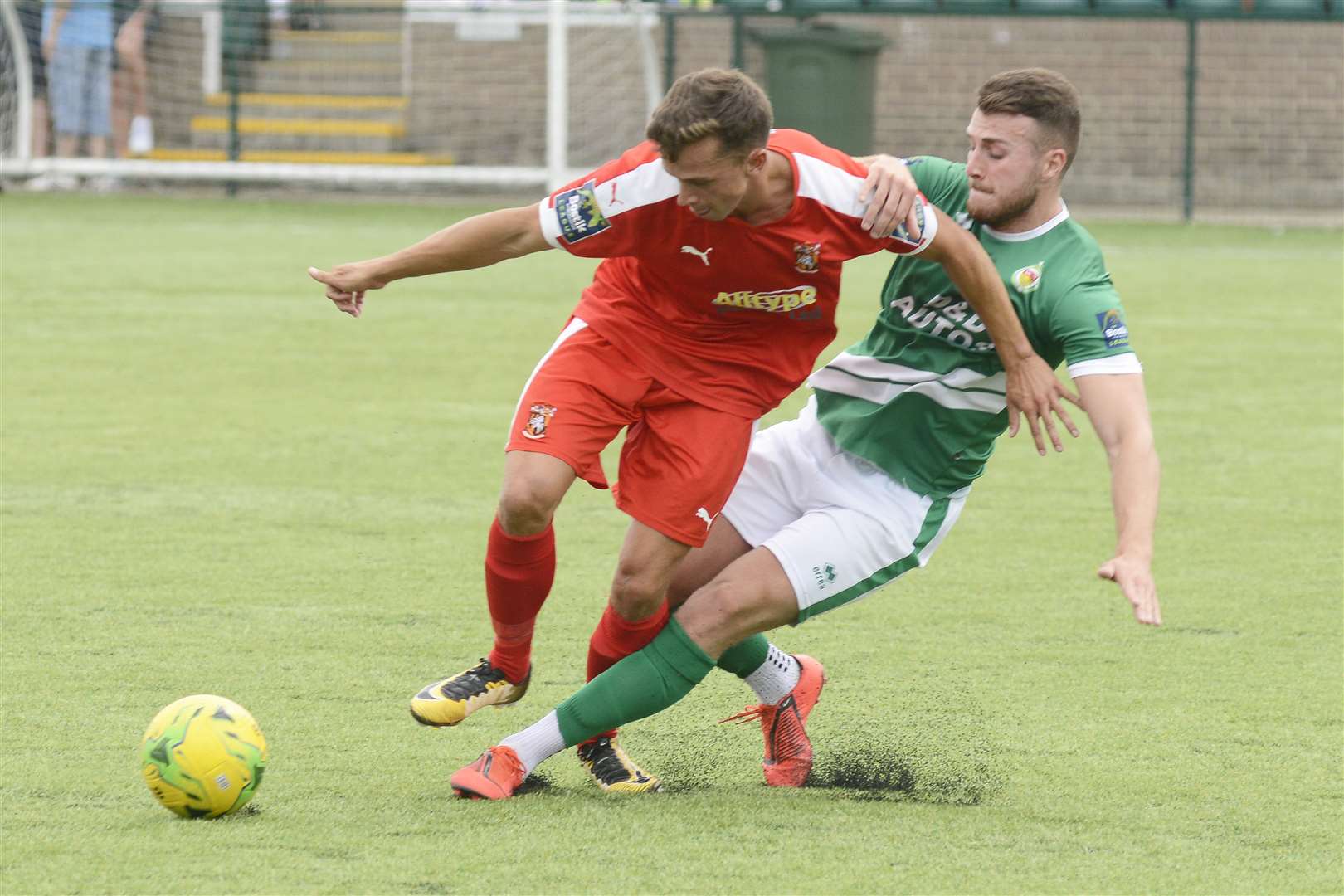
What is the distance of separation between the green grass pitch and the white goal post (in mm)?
7952

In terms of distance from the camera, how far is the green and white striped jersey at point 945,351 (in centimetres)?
420

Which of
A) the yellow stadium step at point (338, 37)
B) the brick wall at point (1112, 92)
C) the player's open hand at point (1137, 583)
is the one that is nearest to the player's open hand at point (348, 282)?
the player's open hand at point (1137, 583)

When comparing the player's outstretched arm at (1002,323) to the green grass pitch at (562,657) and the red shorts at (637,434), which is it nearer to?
the red shorts at (637,434)

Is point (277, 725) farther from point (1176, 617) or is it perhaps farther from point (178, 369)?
point (178, 369)

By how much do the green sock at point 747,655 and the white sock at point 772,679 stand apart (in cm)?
1

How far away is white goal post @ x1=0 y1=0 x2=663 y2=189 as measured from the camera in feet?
58.3

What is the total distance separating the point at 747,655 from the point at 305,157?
1543 centimetres

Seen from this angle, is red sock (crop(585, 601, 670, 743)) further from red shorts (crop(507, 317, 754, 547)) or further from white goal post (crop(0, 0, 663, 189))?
white goal post (crop(0, 0, 663, 189))

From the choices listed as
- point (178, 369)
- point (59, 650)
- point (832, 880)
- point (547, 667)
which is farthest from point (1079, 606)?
point (178, 369)

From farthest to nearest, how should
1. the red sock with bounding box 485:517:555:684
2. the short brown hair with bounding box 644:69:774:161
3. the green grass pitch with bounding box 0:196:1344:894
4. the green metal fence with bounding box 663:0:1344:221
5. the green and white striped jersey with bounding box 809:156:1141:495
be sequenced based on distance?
the green metal fence with bounding box 663:0:1344:221 → the red sock with bounding box 485:517:555:684 → the green and white striped jersey with bounding box 809:156:1141:495 → the short brown hair with bounding box 644:69:774:161 → the green grass pitch with bounding box 0:196:1344:894

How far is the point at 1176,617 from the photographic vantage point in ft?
18.7

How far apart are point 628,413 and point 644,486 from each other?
225 mm

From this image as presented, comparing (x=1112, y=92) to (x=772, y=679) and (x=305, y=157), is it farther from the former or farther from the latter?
(x=772, y=679)

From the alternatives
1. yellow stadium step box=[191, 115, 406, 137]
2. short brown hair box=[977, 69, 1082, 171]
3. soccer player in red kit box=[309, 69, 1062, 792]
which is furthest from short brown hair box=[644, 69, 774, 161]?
yellow stadium step box=[191, 115, 406, 137]
